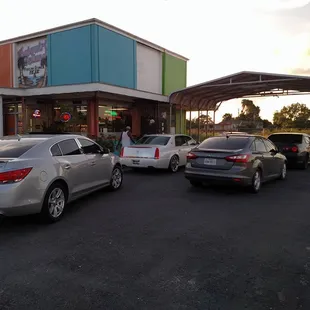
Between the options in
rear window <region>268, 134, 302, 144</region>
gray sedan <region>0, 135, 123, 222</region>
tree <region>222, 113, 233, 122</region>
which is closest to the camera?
gray sedan <region>0, 135, 123, 222</region>

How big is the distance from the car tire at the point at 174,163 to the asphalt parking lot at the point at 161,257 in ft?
14.6

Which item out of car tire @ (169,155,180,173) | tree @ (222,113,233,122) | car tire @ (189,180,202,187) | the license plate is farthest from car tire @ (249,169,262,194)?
tree @ (222,113,233,122)

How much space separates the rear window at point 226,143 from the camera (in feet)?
27.2

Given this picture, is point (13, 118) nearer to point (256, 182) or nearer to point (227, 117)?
point (256, 182)

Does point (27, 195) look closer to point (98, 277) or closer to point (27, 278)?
point (27, 278)

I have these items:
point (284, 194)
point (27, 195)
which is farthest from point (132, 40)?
point (27, 195)

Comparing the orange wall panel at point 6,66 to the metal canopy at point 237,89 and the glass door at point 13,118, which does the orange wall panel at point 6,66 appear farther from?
the metal canopy at point 237,89

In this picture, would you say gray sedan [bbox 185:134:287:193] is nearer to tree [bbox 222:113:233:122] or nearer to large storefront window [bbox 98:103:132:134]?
large storefront window [bbox 98:103:132:134]

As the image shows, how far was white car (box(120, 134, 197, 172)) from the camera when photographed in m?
11.3

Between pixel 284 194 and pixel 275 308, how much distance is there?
5636 mm

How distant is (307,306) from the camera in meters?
3.13

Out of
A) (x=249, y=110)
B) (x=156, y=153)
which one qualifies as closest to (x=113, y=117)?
(x=156, y=153)

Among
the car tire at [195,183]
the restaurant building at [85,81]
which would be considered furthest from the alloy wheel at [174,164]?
the restaurant building at [85,81]

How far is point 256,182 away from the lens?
27.2ft
